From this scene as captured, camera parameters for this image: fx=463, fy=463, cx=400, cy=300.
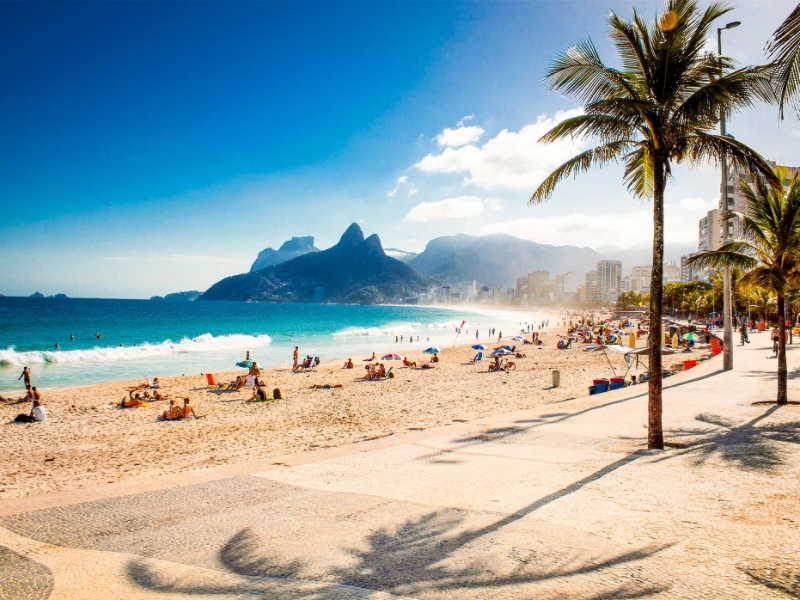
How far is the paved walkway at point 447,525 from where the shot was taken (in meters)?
3.43

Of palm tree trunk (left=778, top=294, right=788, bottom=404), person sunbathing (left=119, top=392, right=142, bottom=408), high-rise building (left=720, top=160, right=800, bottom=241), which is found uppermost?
high-rise building (left=720, top=160, right=800, bottom=241)

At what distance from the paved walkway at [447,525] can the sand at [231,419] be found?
9.81 ft

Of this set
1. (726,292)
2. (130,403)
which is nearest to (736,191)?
(726,292)

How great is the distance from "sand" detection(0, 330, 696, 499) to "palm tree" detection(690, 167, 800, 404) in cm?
634

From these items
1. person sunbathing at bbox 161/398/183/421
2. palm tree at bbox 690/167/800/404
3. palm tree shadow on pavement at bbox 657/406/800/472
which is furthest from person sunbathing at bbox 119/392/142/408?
palm tree at bbox 690/167/800/404

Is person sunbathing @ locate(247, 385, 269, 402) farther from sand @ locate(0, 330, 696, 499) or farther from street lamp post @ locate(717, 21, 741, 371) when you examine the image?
street lamp post @ locate(717, 21, 741, 371)

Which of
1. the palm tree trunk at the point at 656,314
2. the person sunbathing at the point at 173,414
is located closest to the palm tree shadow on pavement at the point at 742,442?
the palm tree trunk at the point at 656,314

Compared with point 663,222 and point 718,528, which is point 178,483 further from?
point 663,222

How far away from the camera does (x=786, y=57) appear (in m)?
4.46

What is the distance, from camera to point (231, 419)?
1430 centimetres

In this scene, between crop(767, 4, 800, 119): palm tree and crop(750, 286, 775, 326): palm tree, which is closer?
crop(767, 4, 800, 119): palm tree

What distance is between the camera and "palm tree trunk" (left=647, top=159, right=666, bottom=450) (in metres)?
6.77

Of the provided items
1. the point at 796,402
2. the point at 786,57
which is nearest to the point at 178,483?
the point at 786,57

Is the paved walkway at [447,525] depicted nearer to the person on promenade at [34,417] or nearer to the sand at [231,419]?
the sand at [231,419]
